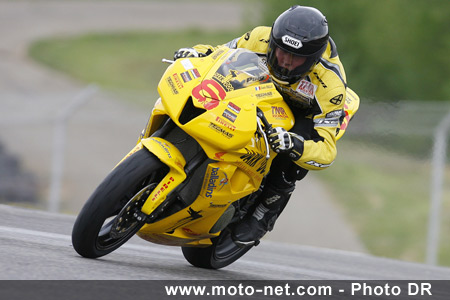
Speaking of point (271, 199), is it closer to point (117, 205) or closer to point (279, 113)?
point (279, 113)

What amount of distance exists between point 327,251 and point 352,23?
16.4 meters

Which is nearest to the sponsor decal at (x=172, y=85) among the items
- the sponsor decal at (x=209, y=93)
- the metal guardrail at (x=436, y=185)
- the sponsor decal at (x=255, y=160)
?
the sponsor decal at (x=209, y=93)

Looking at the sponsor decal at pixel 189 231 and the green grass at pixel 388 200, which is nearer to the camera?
the sponsor decal at pixel 189 231

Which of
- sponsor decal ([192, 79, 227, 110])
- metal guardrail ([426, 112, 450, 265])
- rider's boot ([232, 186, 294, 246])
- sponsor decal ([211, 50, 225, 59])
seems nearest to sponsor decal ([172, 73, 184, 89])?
sponsor decal ([192, 79, 227, 110])

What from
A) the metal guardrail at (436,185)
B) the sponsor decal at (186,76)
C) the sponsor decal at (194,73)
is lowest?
the metal guardrail at (436,185)

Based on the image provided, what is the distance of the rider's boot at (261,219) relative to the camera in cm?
634

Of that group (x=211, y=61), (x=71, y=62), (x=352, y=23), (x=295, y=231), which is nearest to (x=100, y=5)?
(x=71, y=62)

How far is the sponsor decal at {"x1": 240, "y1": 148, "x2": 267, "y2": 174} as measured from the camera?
5582mm

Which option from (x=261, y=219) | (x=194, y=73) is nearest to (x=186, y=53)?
(x=194, y=73)

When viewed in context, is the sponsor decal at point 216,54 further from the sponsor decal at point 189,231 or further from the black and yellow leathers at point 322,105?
the sponsor decal at point 189,231

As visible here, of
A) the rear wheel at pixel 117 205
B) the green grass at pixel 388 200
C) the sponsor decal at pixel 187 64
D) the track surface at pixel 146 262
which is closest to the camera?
the track surface at pixel 146 262

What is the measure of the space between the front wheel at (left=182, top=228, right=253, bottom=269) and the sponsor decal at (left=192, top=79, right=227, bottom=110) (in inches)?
55.0

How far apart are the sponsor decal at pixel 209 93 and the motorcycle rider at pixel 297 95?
0.43 m

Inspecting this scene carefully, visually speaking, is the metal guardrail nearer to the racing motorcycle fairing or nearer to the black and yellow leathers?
the black and yellow leathers
